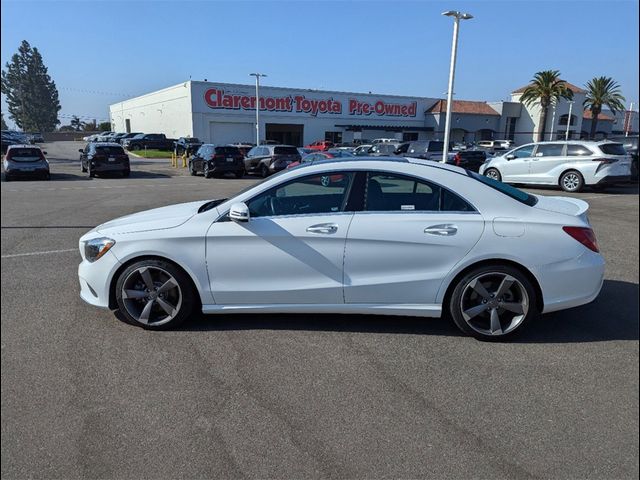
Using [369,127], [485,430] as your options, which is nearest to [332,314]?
[485,430]

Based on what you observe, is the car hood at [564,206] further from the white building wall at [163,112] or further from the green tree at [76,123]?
the green tree at [76,123]

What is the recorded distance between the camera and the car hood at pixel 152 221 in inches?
160

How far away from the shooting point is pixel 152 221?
4.18 m

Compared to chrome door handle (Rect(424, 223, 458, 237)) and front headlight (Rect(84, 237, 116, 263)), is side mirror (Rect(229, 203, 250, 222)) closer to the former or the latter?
front headlight (Rect(84, 237, 116, 263))

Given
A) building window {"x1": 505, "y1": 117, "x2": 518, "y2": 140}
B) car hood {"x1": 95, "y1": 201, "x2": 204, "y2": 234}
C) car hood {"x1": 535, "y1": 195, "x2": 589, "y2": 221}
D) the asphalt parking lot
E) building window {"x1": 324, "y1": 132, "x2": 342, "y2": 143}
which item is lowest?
the asphalt parking lot

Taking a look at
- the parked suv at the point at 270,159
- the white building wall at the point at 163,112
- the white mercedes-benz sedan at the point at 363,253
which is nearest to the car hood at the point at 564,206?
the white mercedes-benz sedan at the point at 363,253

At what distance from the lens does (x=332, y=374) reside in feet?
11.1

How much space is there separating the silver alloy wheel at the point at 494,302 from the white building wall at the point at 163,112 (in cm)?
4779

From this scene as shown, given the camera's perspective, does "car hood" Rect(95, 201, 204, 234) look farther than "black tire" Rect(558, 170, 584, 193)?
No

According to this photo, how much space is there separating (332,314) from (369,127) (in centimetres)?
5340

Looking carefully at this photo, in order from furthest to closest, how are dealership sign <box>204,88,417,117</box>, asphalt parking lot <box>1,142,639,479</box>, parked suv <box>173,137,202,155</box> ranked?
1. dealership sign <box>204,88,417,117</box>
2. parked suv <box>173,137,202,155</box>
3. asphalt parking lot <box>1,142,639,479</box>

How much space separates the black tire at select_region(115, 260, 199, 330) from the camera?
4020 millimetres

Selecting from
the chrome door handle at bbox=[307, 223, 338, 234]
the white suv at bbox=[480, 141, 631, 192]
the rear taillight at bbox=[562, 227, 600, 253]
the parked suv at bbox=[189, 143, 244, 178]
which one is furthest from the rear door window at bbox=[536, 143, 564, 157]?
the chrome door handle at bbox=[307, 223, 338, 234]

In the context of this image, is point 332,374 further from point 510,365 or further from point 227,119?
point 227,119
